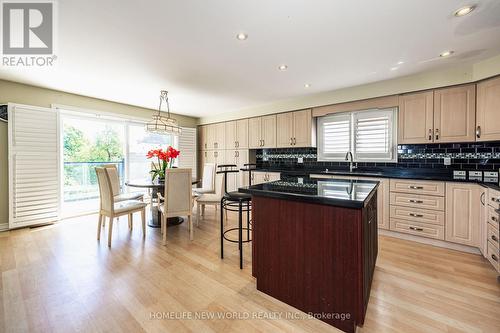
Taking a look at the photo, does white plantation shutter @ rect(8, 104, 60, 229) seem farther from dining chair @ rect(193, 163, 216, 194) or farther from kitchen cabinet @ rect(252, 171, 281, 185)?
kitchen cabinet @ rect(252, 171, 281, 185)

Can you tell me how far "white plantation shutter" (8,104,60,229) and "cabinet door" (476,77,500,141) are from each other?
6.46 meters

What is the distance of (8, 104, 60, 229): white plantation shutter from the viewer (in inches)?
131

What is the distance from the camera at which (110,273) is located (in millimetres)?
2154

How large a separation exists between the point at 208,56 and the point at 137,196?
8.97 ft

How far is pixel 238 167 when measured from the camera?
534 centimetres

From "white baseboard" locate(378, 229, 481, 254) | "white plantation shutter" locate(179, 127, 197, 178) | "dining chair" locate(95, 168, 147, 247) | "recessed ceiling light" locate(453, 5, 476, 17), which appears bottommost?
"white baseboard" locate(378, 229, 481, 254)

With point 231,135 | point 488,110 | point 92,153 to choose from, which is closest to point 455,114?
point 488,110

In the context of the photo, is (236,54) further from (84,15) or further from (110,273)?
(110,273)

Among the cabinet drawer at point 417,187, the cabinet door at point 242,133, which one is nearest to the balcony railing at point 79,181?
the cabinet door at point 242,133

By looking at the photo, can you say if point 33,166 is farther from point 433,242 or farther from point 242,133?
point 433,242

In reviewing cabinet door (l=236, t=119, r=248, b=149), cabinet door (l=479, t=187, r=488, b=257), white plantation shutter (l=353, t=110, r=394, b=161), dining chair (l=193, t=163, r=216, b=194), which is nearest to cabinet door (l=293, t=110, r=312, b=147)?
white plantation shutter (l=353, t=110, r=394, b=161)

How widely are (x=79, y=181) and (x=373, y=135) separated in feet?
19.2

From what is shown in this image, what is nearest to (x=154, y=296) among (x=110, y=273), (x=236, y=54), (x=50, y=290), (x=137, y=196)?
(x=110, y=273)

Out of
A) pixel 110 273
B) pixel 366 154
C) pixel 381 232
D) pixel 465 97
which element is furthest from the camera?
pixel 366 154
